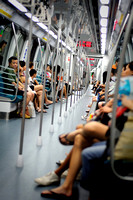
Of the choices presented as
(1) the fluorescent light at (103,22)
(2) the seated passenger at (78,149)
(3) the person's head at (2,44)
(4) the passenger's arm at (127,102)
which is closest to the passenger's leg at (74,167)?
(2) the seated passenger at (78,149)

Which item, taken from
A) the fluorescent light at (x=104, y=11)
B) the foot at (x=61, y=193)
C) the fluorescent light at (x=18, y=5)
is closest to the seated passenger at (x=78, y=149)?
the foot at (x=61, y=193)

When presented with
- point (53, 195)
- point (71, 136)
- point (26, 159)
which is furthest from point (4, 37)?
point (53, 195)

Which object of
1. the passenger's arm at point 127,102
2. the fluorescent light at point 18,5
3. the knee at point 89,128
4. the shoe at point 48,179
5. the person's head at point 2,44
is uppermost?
the fluorescent light at point 18,5

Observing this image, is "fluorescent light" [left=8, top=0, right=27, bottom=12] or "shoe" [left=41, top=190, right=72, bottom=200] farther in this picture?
"fluorescent light" [left=8, top=0, right=27, bottom=12]

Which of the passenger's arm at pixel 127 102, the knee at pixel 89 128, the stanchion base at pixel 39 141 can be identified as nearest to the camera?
the passenger's arm at pixel 127 102

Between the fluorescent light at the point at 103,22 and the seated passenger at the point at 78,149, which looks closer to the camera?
the seated passenger at the point at 78,149

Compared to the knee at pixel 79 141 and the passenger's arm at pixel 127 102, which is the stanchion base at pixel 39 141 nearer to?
the knee at pixel 79 141

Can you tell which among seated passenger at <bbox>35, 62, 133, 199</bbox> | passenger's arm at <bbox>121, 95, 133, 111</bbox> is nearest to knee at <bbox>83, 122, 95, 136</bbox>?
seated passenger at <bbox>35, 62, 133, 199</bbox>

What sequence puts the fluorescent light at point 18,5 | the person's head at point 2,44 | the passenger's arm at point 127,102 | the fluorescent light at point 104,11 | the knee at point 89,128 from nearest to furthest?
the passenger's arm at point 127,102 < the knee at point 89,128 < the fluorescent light at point 18,5 < the person's head at point 2,44 < the fluorescent light at point 104,11

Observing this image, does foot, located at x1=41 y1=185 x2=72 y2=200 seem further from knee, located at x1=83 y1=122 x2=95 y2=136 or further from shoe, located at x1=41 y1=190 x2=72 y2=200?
knee, located at x1=83 y1=122 x2=95 y2=136

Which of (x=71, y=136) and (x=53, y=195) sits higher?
(x=71, y=136)

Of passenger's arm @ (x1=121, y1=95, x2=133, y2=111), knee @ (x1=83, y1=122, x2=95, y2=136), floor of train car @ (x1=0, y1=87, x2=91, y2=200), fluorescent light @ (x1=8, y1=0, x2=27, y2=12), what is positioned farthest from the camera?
fluorescent light @ (x1=8, y1=0, x2=27, y2=12)

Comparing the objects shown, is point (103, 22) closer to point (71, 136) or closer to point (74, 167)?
point (71, 136)

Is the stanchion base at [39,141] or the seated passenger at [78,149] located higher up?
the seated passenger at [78,149]
